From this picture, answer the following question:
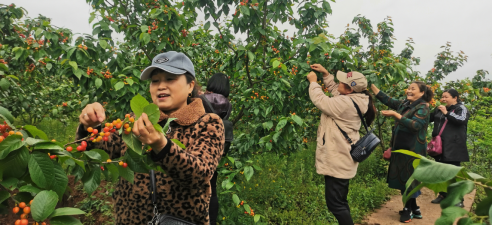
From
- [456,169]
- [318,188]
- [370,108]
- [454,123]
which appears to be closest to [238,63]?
[370,108]

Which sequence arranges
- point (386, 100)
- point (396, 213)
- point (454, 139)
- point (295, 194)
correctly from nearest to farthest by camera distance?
point (386, 100) < point (454, 139) < point (396, 213) < point (295, 194)

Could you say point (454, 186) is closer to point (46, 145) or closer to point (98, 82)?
point (46, 145)

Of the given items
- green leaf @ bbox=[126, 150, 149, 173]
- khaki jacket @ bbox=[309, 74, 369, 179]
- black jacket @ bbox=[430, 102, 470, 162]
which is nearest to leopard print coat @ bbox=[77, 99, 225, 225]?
green leaf @ bbox=[126, 150, 149, 173]

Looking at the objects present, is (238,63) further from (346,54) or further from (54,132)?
(54,132)

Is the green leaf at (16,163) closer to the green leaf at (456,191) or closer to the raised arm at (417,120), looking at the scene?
the green leaf at (456,191)

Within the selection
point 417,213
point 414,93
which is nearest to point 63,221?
point 414,93

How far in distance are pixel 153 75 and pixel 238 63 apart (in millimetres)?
1644

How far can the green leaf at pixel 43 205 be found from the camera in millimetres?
662

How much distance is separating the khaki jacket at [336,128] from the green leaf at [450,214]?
2216mm

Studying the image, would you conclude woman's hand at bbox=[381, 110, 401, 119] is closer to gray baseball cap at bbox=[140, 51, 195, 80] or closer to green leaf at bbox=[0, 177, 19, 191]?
gray baseball cap at bbox=[140, 51, 195, 80]

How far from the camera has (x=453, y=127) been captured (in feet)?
14.5

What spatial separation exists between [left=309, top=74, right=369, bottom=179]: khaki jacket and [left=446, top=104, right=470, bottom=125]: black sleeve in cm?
240

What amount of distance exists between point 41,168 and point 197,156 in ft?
2.11

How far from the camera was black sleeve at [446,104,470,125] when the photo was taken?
4.26 metres
